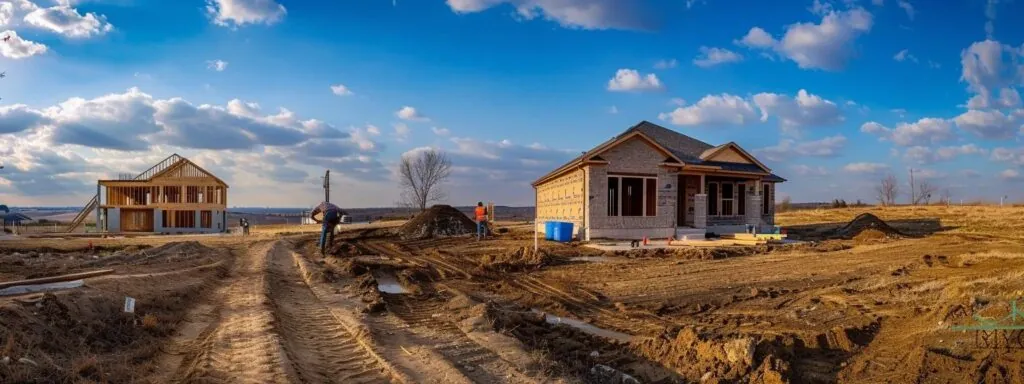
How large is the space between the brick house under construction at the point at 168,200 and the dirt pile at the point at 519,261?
37267 millimetres

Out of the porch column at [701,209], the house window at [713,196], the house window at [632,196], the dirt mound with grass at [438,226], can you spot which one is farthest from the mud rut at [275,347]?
the house window at [713,196]

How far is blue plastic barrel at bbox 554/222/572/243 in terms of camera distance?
906 inches

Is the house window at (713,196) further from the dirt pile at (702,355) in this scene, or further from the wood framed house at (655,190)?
the dirt pile at (702,355)

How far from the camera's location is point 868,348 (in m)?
6.63

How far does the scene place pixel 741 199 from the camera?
94.1 feet

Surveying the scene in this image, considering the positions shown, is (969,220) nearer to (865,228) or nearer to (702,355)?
(865,228)

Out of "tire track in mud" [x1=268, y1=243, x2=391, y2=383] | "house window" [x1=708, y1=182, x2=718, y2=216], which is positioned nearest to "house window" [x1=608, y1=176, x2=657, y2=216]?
"house window" [x1=708, y1=182, x2=718, y2=216]

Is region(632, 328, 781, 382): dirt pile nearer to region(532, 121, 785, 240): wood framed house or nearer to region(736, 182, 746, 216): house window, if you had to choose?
region(532, 121, 785, 240): wood framed house

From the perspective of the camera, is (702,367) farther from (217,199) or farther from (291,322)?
(217,199)

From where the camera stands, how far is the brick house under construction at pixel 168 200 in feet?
149

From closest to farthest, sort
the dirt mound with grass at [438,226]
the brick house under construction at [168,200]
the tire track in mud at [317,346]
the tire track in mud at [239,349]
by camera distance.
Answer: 1. the tire track in mud at [239,349]
2. the tire track in mud at [317,346]
3. the dirt mound with grass at [438,226]
4. the brick house under construction at [168,200]

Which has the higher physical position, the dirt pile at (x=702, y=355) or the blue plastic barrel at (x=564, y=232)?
the blue plastic barrel at (x=564, y=232)

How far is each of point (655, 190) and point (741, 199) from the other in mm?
7204

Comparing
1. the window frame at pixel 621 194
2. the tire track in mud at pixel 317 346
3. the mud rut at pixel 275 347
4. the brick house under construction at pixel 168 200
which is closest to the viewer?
the mud rut at pixel 275 347
